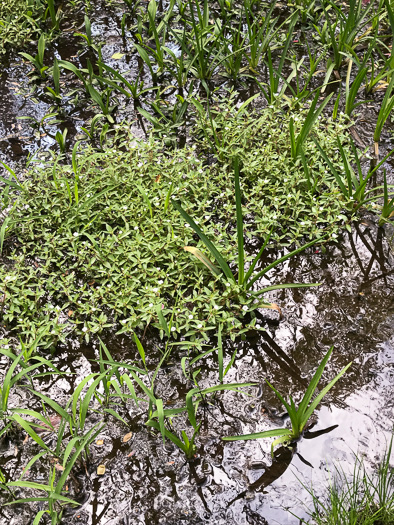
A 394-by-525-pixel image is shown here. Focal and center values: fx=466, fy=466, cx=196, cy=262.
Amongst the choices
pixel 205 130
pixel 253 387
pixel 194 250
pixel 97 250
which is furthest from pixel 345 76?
pixel 253 387

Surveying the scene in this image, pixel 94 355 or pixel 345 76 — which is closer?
pixel 94 355

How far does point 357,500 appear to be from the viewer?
212cm

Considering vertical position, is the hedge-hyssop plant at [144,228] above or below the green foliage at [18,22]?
below

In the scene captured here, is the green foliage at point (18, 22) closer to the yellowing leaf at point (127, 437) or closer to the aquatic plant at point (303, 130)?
the aquatic plant at point (303, 130)

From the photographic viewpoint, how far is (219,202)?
3625mm

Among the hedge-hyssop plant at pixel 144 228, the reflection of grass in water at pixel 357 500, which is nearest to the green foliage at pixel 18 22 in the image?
the hedge-hyssop plant at pixel 144 228

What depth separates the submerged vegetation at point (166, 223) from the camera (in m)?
2.46

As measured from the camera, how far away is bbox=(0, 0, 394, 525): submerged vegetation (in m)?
2.46

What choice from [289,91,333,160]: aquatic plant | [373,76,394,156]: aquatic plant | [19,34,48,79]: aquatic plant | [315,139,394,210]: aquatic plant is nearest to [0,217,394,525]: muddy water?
[315,139,394,210]: aquatic plant

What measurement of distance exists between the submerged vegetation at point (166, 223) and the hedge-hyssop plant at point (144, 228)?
0.02m

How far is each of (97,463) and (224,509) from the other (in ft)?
2.27

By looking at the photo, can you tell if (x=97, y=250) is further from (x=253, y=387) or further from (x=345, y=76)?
(x=345, y=76)

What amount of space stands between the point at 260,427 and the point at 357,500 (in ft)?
1.90

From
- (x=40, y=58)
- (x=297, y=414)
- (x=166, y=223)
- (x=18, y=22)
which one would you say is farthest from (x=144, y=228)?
(x=18, y=22)
